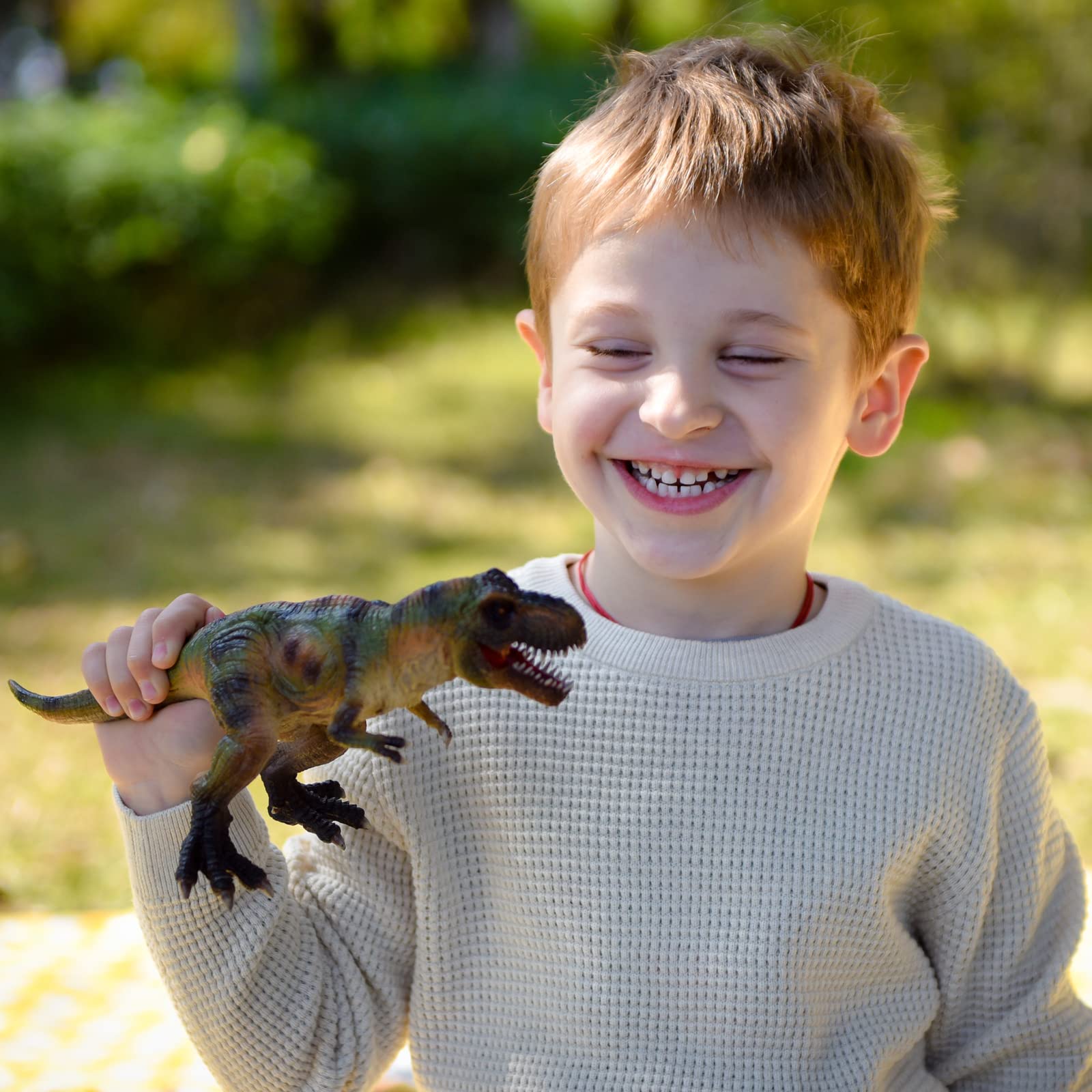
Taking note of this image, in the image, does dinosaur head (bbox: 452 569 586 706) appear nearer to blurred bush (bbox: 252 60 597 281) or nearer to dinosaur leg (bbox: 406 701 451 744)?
dinosaur leg (bbox: 406 701 451 744)

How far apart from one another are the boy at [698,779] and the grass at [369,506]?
5.98ft

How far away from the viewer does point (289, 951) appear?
1773mm

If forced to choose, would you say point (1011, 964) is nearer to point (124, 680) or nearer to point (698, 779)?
point (698, 779)

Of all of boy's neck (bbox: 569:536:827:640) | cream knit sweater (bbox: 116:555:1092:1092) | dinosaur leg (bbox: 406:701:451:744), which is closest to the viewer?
dinosaur leg (bbox: 406:701:451:744)

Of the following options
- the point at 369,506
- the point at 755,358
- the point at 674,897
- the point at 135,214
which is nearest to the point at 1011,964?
the point at 674,897

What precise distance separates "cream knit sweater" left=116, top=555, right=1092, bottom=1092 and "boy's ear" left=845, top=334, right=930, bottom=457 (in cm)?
25

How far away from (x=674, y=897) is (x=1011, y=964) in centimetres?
54

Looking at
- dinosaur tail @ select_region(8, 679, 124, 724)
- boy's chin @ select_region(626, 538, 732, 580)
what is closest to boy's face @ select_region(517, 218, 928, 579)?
boy's chin @ select_region(626, 538, 732, 580)

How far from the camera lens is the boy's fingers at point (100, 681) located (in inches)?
63.2

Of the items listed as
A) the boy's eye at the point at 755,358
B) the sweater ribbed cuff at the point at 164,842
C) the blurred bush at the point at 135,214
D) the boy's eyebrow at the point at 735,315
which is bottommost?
→ the blurred bush at the point at 135,214

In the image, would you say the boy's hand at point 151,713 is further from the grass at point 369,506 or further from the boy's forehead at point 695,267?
the grass at point 369,506

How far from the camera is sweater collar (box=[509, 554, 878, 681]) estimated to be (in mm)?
1859

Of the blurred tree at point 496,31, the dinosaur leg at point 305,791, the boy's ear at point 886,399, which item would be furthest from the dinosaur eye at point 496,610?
the blurred tree at point 496,31

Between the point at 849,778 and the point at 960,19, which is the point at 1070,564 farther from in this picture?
the point at 849,778
